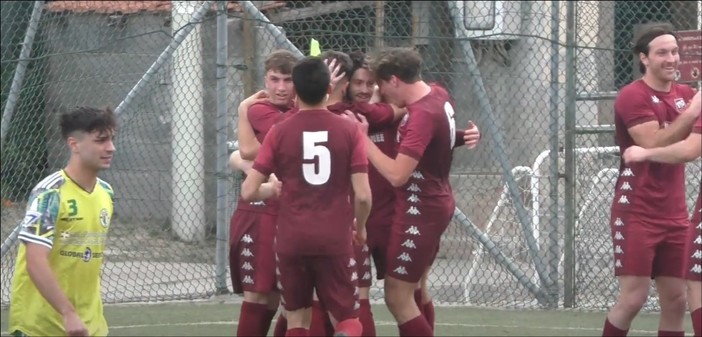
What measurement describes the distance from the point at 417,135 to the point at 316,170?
80cm

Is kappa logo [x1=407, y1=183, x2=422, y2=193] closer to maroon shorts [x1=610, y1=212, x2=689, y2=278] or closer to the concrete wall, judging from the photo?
maroon shorts [x1=610, y1=212, x2=689, y2=278]

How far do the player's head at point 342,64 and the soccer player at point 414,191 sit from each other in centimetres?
18

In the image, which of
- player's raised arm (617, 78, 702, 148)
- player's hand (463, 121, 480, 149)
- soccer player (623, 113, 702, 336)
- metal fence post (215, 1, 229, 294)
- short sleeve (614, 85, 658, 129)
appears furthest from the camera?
metal fence post (215, 1, 229, 294)

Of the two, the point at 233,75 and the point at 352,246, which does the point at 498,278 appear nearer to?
the point at 233,75

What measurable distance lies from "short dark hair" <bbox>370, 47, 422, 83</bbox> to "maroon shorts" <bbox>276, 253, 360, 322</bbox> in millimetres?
1162

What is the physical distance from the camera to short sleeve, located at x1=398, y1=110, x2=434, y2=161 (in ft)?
23.0

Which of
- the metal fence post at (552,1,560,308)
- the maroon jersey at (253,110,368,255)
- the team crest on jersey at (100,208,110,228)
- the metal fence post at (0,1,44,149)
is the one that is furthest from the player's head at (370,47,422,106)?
the metal fence post at (0,1,44,149)

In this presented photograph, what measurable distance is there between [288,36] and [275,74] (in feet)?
12.6

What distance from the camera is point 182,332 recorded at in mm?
9195

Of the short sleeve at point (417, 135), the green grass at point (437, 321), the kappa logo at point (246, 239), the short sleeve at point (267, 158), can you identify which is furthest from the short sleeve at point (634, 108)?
the green grass at point (437, 321)

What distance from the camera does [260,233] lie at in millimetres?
7277

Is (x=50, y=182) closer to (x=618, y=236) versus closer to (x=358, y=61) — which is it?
(x=358, y=61)

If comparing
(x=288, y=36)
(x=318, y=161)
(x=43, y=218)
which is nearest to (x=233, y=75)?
(x=288, y=36)

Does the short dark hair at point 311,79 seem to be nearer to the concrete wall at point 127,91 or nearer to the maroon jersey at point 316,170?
the maroon jersey at point 316,170
